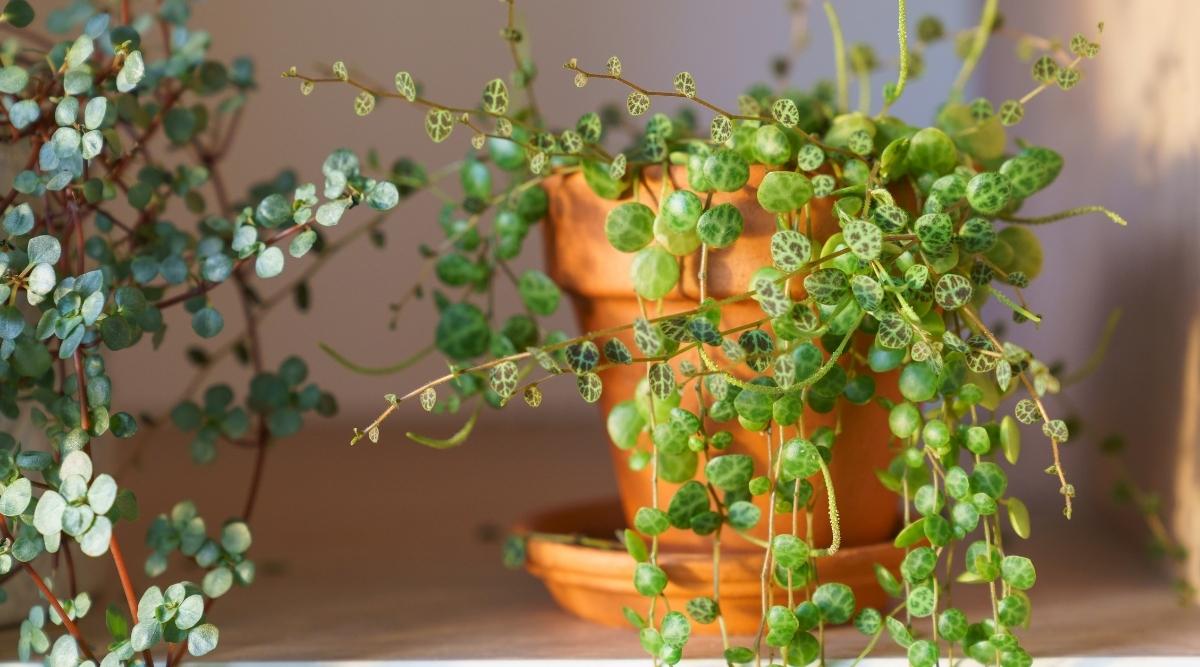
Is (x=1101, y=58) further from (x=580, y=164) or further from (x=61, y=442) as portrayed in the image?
(x=61, y=442)

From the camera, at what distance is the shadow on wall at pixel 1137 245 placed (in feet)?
2.63

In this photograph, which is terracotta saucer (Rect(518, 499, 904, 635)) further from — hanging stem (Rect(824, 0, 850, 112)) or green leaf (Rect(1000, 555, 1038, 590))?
hanging stem (Rect(824, 0, 850, 112))

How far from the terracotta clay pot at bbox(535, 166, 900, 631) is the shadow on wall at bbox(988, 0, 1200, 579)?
0.77 feet

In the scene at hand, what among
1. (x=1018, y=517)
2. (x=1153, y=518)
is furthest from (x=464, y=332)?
(x=1153, y=518)

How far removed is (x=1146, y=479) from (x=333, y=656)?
618mm

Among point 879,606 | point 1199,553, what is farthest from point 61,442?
point 1199,553

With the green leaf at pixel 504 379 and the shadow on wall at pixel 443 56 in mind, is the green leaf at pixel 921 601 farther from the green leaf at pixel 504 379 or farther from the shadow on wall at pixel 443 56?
the shadow on wall at pixel 443 56

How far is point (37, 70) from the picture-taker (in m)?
0.72

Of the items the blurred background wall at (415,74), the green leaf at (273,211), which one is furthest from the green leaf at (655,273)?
the blurred background wall at (415,74)

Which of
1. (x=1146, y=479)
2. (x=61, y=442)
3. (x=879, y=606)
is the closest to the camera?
(x=61, y=442)

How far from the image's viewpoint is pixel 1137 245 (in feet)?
2.94

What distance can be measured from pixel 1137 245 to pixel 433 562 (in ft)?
2.05

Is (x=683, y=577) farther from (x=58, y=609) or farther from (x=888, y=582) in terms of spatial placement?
(x=58, y=609)

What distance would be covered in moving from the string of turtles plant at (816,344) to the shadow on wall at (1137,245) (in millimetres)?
188
